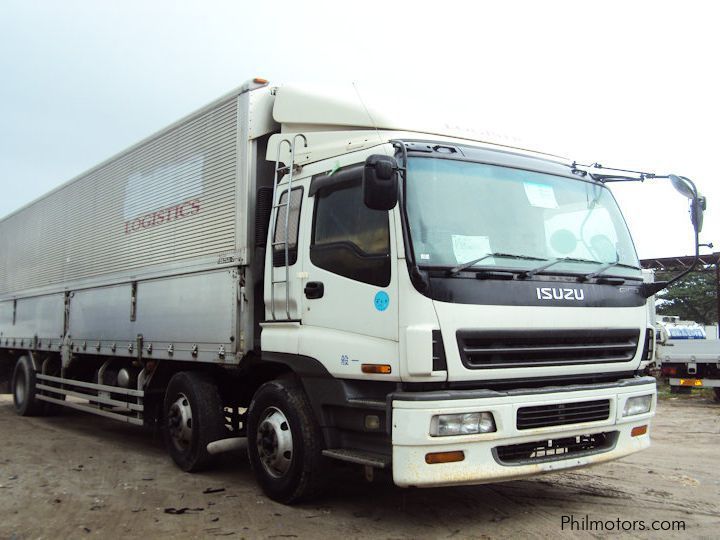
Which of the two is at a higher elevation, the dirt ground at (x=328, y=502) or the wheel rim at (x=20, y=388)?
the wheel rim at (x=20, y=388)

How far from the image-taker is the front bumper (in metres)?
4.38

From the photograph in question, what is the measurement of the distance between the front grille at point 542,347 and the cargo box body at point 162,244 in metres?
2.29

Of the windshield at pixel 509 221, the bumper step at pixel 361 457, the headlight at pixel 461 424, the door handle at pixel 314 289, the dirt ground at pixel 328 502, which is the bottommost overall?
the dirt ground at pixel 328 502

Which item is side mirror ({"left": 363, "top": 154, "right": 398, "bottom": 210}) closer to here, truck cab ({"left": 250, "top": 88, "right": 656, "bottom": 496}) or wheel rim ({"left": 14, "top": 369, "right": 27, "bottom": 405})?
truck cab ({"left": 250, "top": 88, "right": 656, "bottom": 496})

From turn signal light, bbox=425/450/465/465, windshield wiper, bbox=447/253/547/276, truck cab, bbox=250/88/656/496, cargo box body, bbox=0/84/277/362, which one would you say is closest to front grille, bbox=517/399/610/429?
truck cab, bbox=250/88/656/496

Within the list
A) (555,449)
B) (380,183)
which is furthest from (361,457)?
(380,183)

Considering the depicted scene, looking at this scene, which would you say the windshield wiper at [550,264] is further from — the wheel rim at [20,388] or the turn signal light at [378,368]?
the wheel rim at [20,388]

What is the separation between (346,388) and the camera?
4949mm

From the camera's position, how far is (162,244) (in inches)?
299

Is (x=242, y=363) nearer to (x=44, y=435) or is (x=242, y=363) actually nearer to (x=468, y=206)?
(x=468, y=206)

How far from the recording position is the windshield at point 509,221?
4.73 metres

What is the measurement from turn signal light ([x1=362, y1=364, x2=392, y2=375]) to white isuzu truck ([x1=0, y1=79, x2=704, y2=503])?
12 mm

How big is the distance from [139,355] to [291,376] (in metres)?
2.88

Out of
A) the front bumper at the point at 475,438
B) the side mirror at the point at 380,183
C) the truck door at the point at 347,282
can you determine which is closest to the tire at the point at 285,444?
the truck door at the point at 347,282
